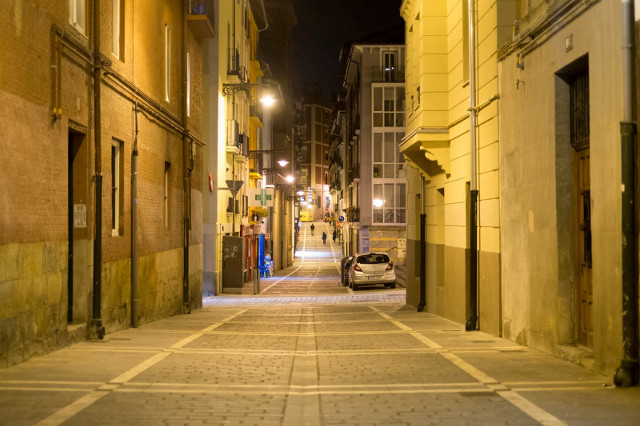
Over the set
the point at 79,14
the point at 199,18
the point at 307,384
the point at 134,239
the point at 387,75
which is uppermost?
the point at 387,75

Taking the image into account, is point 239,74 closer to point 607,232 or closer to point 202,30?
point 202,30

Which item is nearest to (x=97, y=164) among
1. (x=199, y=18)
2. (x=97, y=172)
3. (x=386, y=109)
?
(x=97, y=172)

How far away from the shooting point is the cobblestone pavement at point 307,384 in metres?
6.16

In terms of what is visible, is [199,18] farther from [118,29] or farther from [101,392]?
[101,392]

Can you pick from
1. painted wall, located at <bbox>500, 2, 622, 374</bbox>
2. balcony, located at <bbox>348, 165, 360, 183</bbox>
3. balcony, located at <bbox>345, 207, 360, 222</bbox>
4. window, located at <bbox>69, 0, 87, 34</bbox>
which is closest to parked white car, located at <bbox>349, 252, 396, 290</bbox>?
balcony, located at <bbox>345, 207, 360, 222</bbox>

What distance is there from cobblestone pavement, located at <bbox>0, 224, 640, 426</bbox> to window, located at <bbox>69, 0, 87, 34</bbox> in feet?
16.5

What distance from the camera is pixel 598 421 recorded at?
5.87 m

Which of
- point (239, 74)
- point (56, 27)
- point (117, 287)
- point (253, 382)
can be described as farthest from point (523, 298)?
point (239, 74)

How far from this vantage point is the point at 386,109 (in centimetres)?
4978

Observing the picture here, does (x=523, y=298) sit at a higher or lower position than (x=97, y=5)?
lower

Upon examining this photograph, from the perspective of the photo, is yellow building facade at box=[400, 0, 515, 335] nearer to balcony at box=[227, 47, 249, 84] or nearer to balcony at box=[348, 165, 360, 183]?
balcony at box=[227, 47, 249, 84]

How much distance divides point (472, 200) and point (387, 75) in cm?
3805

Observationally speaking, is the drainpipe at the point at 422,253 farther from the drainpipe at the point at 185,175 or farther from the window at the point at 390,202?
the window at the point at 390,202

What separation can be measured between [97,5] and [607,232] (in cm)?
860
